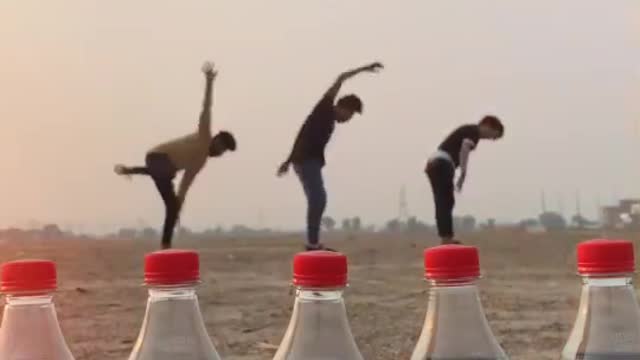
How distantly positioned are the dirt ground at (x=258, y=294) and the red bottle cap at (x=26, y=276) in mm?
268

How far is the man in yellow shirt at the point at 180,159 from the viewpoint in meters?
0.79

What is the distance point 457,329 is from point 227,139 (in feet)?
1.07

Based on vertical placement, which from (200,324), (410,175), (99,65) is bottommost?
(200,324)

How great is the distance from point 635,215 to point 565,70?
153 millimetres

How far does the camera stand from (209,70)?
2.73ft

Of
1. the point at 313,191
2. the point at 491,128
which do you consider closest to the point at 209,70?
the point at 313,191

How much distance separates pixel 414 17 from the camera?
2.81 feet

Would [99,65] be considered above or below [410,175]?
above

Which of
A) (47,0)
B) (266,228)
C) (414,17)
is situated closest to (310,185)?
(266,228)

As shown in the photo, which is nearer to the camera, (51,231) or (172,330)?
(172,330)

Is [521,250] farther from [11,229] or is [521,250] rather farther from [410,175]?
[11,229]

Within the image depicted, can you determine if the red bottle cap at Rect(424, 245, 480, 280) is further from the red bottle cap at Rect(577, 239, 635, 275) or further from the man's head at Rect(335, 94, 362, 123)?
the man's head at Rect(335, 94, 362, 123)

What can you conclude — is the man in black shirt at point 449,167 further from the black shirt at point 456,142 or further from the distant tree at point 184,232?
the distant tree at point 184,232

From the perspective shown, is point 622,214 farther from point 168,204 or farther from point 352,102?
point 168,204
